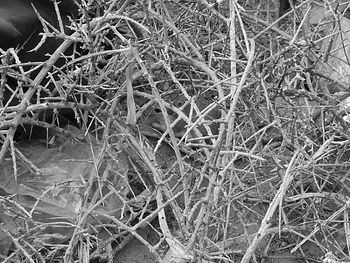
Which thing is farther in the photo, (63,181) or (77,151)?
(77,151)

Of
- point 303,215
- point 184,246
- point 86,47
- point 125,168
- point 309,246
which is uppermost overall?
point 86,47

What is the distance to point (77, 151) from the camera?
8.28 feet

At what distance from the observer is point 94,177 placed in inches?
86.2

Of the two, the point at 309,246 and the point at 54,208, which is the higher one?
the point at 54,208

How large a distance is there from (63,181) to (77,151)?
195mm

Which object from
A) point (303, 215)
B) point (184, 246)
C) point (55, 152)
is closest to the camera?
point (184, 246)

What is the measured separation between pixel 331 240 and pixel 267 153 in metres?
0.43

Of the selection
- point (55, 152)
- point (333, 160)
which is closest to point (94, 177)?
point (55, 152)

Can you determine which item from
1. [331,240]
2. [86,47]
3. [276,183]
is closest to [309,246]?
[331,240]

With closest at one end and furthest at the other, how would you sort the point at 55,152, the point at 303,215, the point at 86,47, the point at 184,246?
the point at 184,246
the point at 86,47
the point at 303,215
the point at 55,152

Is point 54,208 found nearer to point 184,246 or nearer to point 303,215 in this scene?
point 184,246

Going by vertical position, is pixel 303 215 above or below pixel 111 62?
below

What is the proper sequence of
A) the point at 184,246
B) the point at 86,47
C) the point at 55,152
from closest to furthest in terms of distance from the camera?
the point at 184,246 → the point at 86,47 → the point at 55,152

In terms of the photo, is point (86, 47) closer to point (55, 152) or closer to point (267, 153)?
point (55, 152)
